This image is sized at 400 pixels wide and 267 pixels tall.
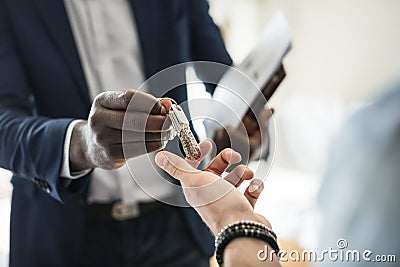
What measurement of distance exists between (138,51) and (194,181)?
10.8 inches

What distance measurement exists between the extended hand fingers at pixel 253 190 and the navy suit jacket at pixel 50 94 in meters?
0.19

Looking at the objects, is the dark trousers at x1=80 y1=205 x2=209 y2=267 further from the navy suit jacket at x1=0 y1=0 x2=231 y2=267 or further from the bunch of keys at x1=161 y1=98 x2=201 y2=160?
the bunch of keys at x1=161 y1=98 x2=201 y2=160

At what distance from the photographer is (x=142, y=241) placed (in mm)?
631

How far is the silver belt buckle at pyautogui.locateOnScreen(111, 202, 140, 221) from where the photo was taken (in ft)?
1.98

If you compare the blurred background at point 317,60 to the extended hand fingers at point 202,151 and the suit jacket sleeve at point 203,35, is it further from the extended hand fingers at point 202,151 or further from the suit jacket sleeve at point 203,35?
the extended hand fingers at point 202,151

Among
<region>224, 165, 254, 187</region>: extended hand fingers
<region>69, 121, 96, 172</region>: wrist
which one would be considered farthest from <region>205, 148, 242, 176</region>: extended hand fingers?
<region>69, 121, 96, 172</region>: wrist

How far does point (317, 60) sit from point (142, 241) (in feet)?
4.42

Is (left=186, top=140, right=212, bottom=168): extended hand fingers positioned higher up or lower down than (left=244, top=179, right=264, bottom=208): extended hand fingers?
higher up

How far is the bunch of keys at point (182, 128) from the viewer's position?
323 mm

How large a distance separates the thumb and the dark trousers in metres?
0.28

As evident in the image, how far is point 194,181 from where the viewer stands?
35cm

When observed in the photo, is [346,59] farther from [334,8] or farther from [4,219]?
[4,219]

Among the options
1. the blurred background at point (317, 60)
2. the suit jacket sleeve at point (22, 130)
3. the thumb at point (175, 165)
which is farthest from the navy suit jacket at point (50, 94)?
the blurred background at point (317, 60)

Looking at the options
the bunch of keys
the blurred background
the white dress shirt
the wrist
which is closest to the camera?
the bunch of keys
